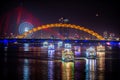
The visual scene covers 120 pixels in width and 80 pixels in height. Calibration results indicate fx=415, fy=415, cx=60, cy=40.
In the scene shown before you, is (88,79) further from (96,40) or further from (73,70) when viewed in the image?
(96,40)

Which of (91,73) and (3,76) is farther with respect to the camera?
(91,73)

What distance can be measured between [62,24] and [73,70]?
8282 cm

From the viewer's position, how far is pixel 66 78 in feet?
112

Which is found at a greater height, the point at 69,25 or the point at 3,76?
the point at 69,25

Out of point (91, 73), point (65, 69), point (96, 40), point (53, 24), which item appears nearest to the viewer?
point (91, 73)

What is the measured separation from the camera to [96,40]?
109m

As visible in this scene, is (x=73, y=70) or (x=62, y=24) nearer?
(x=73, y=70)

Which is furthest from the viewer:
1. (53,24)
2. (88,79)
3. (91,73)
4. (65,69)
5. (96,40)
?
(53,24)

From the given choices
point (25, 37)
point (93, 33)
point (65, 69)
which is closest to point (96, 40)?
point (93, 33)

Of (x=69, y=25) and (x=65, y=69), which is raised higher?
(x=69, y=25)

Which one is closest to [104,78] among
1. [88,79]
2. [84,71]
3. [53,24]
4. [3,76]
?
[88,79]

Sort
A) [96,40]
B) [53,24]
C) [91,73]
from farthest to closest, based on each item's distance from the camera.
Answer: [53,24] → [96,40] → [91,73]

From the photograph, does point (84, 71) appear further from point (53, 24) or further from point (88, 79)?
point (53, 24)

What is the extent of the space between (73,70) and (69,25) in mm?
80681
